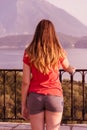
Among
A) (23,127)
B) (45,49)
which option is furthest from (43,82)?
(23,127)

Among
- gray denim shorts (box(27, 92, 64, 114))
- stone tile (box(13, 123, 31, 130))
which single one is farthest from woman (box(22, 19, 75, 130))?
stone tile (box(13, 123, 31, 130))

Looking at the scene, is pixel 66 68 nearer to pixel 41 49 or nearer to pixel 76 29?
pixel 41 49

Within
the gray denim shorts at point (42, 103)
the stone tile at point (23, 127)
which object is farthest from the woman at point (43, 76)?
the stone tile at point (23, 127)

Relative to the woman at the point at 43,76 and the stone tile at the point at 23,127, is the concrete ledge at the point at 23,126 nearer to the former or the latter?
the stone tile at the point at 23,127

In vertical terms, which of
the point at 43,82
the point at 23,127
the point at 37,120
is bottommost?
the point at 23,127

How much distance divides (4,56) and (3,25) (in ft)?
4.99

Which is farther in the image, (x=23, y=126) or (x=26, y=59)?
(x=23, y=126)

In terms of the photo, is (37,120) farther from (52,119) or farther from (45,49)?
(45,49)

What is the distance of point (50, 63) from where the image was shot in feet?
10.4

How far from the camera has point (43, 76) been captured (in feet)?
10.5

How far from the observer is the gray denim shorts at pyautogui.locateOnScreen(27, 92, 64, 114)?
3.20 m

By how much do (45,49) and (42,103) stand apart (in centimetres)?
43

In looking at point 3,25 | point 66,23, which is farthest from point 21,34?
point 66,23

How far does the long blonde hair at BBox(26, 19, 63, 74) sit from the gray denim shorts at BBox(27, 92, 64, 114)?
21cm
